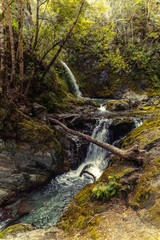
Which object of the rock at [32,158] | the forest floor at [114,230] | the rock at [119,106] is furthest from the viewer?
the rock at [119,106]

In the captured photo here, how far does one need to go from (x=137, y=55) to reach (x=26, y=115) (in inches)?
666

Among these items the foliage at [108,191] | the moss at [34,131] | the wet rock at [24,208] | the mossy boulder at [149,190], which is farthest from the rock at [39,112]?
the mossy boulder at [149,190]

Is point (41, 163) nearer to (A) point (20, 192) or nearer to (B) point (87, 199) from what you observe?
(A) point (20, 192)

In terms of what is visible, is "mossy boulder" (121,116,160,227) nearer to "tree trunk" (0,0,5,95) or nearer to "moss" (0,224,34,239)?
"moss" (0,224,34,239)

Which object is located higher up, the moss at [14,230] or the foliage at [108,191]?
the foliage at [108,191]

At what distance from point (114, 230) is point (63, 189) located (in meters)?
3.70

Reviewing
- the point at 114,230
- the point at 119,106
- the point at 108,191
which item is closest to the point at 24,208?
the point at 108,191

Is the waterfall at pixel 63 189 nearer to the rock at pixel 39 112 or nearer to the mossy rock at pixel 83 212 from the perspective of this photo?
the mossy rock at pixel 83 212

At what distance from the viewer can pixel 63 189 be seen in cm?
531

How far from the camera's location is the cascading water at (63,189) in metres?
3.97

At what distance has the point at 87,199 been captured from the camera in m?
3.28

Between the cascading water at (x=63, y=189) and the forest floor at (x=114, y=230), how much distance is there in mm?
1322

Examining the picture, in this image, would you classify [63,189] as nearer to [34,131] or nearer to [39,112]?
[34,131]

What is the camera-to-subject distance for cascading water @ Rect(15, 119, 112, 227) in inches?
156
